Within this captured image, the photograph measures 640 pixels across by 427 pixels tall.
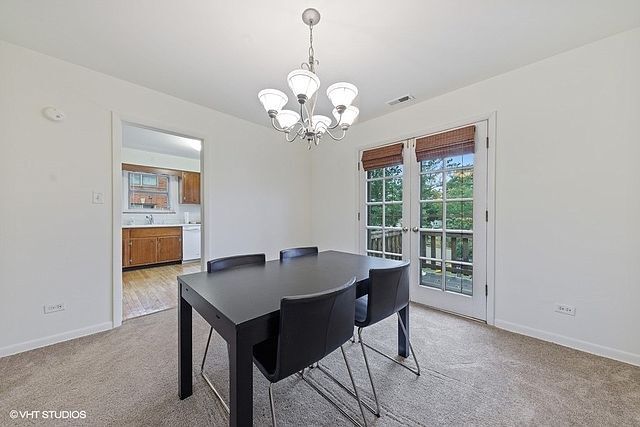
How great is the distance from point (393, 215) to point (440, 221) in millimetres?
589

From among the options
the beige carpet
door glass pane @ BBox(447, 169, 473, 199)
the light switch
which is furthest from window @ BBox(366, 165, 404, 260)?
the light switch

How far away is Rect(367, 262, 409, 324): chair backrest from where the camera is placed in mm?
1560

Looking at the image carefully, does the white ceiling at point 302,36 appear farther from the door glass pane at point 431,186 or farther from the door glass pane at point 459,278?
the door glass pane at point 459,278

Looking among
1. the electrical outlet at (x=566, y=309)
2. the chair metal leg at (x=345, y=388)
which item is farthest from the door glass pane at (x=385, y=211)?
the chair metal leg at (x=345, y=388)

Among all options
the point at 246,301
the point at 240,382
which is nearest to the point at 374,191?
the point at 246,301

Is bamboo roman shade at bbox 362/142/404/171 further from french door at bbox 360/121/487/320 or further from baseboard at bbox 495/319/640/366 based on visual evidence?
baseboard at bbox 495/319/640/366

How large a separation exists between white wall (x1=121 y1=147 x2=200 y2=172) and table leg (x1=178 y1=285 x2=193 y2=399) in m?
5.02

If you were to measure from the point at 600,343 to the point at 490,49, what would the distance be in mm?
2467

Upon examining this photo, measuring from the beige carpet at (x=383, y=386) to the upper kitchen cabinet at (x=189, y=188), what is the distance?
13.4 ft

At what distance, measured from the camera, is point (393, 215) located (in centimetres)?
333

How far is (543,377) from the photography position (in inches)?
68.9

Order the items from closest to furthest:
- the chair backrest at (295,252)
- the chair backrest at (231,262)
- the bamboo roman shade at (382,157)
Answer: the chair backrest at (231,262) < the chair backrest at (295,252) < the bamboo roman shade at (382,157)

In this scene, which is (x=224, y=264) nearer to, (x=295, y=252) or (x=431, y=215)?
(x=295, y=252)

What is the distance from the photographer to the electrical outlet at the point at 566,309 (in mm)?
2120
